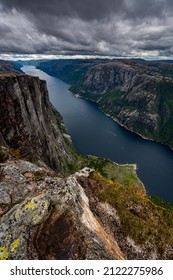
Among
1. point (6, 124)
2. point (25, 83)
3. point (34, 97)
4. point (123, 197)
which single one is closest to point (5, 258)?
point (123, 197)

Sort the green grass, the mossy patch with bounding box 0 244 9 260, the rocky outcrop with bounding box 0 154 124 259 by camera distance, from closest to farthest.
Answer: the mossy patch with bounding box 0 244 9 260, the rocky outcrop with bounding box 0 154 124 259, the green grass

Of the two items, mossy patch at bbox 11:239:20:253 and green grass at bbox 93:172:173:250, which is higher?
mossy patch at bbox 11:239:20:253

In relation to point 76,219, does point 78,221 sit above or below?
below

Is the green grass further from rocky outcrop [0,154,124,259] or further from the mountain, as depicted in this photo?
rocky outcrop [0,154,124,259]

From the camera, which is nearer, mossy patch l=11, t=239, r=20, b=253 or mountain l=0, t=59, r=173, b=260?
mossy patch l=11, t=239, r=20, b=253

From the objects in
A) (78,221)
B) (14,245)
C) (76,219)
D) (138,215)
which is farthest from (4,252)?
(138,215)

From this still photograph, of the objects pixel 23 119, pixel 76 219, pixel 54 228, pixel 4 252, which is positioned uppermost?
pixel 76 219

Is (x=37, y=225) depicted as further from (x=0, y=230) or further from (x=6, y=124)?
(x=6, y=124)

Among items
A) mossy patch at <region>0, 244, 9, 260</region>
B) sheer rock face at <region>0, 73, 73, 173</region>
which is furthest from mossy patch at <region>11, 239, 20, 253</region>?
sheer rock face at <region>0, 73, 73, 173</region>

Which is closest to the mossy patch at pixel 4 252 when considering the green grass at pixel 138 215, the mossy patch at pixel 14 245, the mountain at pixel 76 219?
the mountain at pixel 76 219

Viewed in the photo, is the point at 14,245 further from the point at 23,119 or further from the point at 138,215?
the point at 23,119

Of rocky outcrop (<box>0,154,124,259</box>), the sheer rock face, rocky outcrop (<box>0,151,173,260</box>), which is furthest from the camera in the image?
the sheer rock face

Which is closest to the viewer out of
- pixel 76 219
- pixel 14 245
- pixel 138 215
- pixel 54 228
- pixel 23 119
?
pixel 14 245
